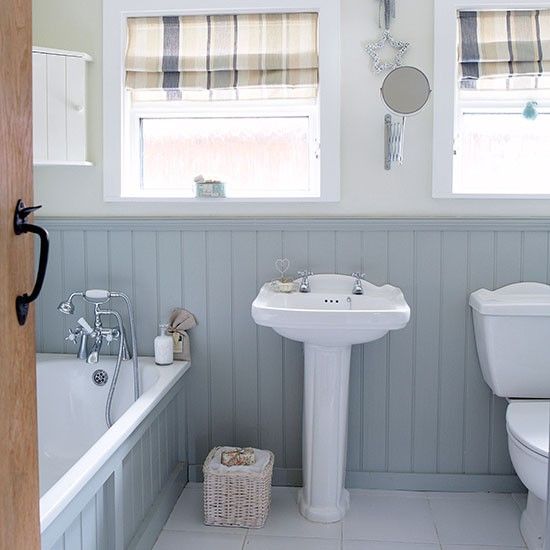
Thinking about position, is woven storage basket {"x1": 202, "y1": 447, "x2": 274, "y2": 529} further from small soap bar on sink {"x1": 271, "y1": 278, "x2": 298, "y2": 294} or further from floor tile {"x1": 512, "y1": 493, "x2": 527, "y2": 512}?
floor tile {"x1": 512, "y1": 493, "x2": 527, "y2": 512}

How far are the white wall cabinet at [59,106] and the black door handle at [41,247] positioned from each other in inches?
63.3

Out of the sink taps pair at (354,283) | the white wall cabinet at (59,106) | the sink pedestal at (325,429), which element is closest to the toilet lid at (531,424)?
the sink pedestal at (325,429)

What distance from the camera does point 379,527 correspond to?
279cm

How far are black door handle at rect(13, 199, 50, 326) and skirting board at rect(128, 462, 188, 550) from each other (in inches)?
47.4

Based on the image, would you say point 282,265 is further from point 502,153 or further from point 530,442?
point 530,442

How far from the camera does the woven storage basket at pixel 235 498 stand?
2.76m

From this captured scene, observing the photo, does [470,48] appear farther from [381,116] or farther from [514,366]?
[514,366]

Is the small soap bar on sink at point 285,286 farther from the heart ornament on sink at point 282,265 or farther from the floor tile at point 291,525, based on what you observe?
the floor tile at point 291,525

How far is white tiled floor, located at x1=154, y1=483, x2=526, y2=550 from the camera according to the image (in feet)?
8.74

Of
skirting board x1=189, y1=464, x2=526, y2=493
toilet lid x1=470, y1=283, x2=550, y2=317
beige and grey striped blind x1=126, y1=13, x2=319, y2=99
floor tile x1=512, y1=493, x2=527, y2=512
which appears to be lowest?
floor tile x1=512, y1=493, x2=527, y2=512

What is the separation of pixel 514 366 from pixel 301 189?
1119 mm

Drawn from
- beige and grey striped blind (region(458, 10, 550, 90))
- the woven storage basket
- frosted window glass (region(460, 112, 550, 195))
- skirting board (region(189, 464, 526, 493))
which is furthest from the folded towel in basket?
beige and grey striped blind (region(458, 10, 550, 90))

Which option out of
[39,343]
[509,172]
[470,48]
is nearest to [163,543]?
[39,343]

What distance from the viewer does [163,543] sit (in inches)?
105
